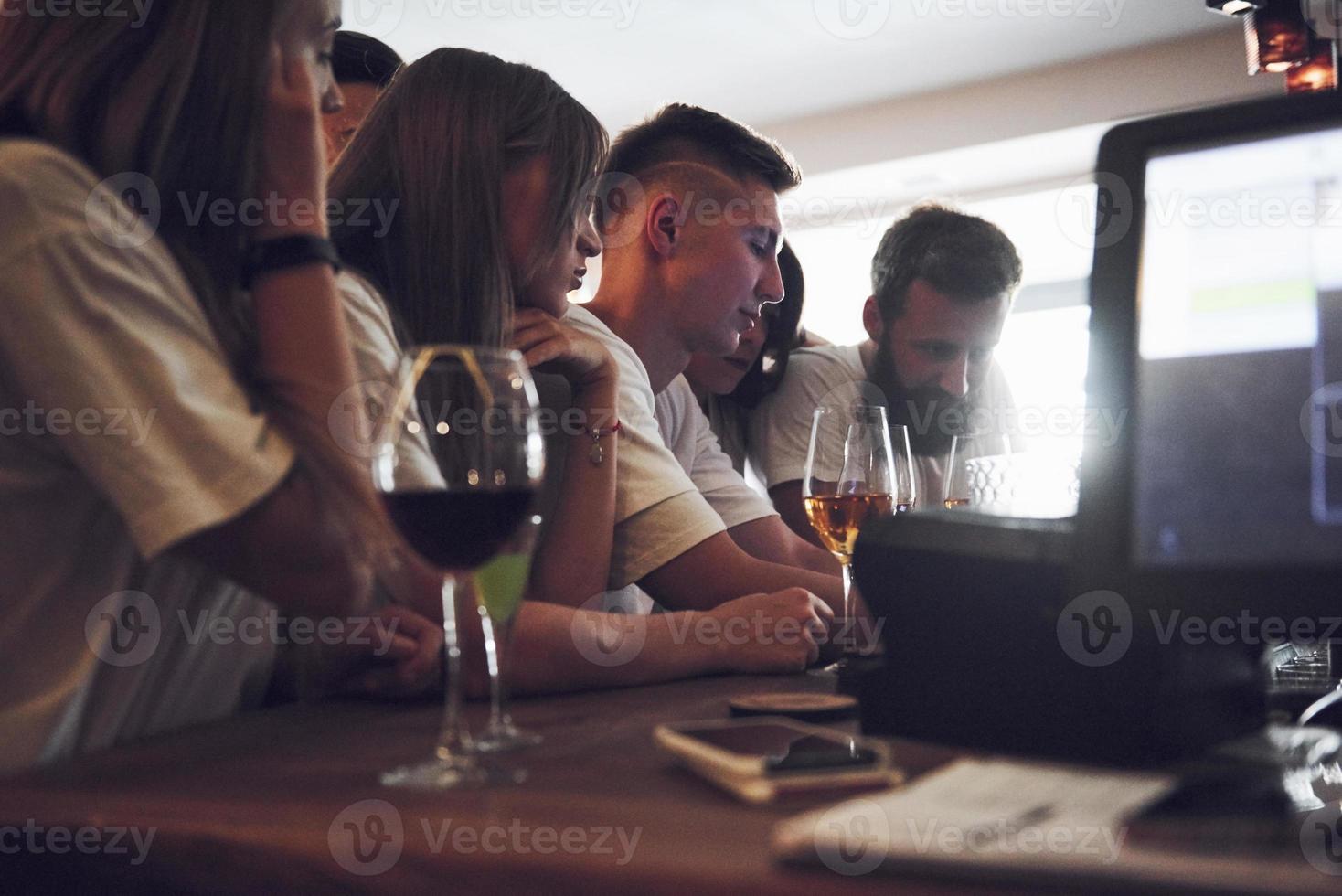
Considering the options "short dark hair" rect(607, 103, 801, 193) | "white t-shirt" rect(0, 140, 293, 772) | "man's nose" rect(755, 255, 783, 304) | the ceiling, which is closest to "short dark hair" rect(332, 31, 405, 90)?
"short dark hair" rect(607, 103, 801, 193)

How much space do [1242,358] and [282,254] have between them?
66 cm

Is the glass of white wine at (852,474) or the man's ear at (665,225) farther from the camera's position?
the man's ear at (665,225)

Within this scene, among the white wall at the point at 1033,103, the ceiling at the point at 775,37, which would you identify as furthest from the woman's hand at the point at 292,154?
the white wall at the point at 1033,103

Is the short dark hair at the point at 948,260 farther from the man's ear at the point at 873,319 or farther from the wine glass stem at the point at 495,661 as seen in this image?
the wine glass stem at the point at 495,661

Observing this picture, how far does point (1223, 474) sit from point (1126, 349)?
0.09 metres

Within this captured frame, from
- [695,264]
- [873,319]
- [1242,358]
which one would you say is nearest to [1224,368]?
[1242,358]

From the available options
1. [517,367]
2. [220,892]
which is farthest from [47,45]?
[220,892]

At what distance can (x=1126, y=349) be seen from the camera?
0.66m

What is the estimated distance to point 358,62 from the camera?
211cm

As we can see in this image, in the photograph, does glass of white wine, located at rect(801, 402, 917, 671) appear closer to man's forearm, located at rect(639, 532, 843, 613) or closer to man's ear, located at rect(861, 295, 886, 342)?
man's forearm, located at rect(639, 532, 843, 613)

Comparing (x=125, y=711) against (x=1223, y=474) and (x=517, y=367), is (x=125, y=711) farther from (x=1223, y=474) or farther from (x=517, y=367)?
(x=1223, y=474)

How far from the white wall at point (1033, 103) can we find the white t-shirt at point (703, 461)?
4.35 meters

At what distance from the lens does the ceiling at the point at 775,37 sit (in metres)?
5.38

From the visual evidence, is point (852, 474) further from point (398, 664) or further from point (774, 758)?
point (774, 758)
